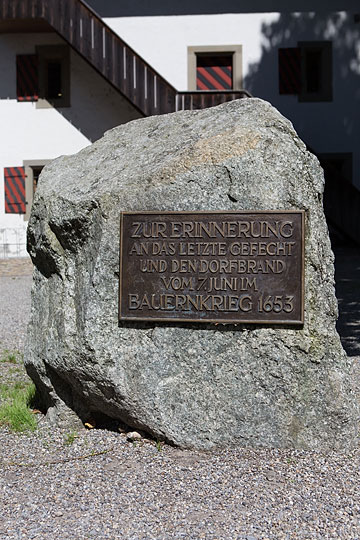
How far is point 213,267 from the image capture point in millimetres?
3846

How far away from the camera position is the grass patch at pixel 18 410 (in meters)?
4.23

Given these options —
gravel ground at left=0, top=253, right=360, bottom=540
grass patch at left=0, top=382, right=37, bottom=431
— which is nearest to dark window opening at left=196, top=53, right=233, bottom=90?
grass patch at left=0, top=382, right=37, bottom=431

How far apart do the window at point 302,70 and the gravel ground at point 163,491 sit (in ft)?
45.6

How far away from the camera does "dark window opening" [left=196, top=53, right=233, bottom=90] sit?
16609 millimetres

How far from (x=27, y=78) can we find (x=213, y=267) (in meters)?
14.0

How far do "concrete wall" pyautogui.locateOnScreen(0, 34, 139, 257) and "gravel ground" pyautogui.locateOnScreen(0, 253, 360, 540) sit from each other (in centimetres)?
1297

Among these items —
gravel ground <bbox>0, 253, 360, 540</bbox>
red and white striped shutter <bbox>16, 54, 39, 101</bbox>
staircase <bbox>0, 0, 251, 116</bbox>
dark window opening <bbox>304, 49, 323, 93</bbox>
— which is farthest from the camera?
dark window opening <bbox>304, 49, 323, 93</bbox>

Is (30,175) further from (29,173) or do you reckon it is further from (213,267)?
(213,267)

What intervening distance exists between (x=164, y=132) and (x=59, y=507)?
228cm

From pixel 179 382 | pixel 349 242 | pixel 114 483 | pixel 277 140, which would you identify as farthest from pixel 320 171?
pixel 349 242

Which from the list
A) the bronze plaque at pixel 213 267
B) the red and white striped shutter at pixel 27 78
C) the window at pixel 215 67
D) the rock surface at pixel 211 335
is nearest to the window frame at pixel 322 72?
the window at pixel 215 67

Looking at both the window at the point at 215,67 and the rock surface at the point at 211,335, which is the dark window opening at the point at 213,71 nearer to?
the window at the point at 215,67

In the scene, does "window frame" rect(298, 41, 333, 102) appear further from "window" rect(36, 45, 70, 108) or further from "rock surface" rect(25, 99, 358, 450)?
"rock surface" rect(25, 99, 358, 450)

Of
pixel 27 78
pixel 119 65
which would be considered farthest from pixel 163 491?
pixel 27 78
